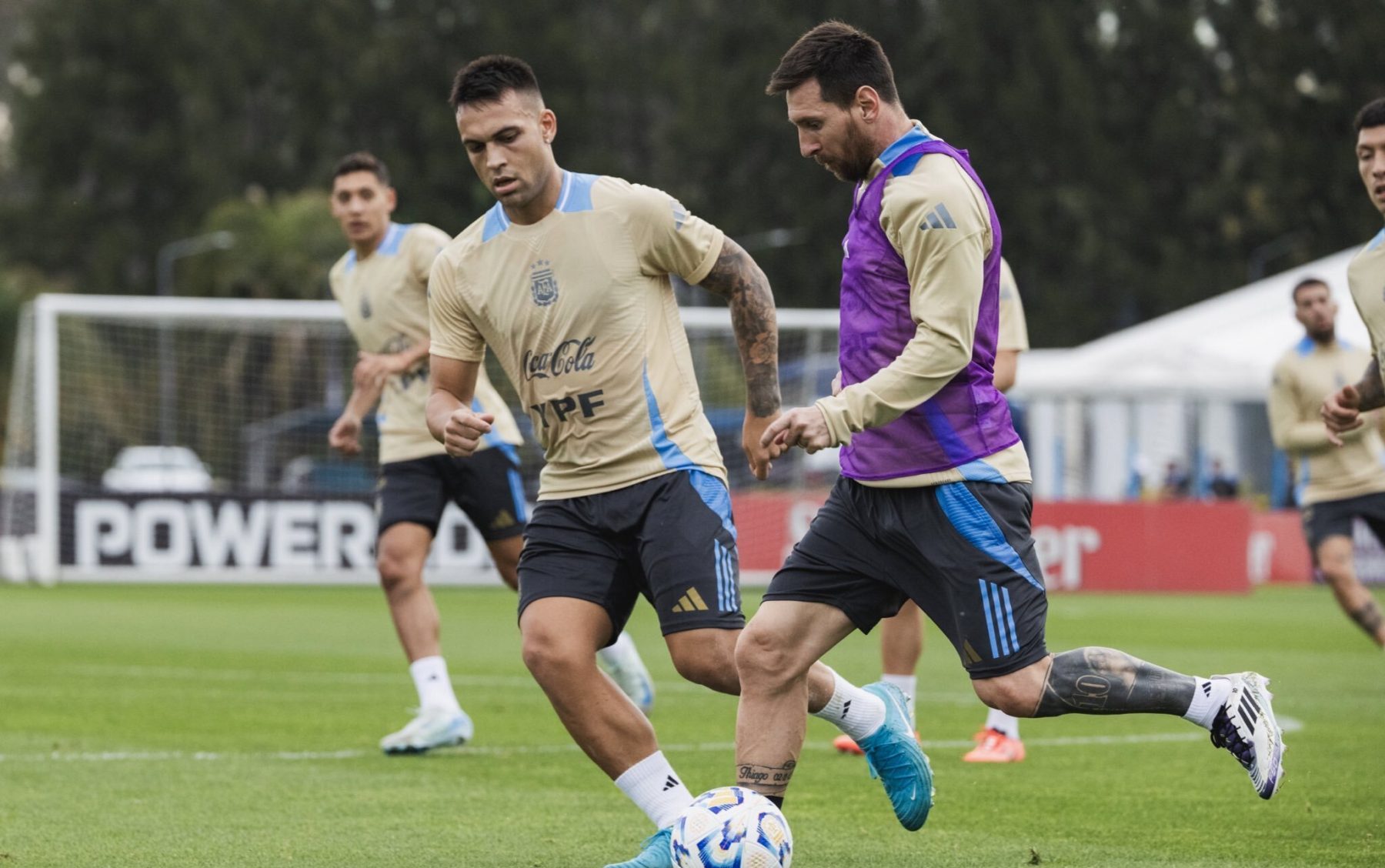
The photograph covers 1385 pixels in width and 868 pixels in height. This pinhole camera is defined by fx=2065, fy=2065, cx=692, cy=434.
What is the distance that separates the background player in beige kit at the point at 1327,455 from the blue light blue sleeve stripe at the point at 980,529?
6668 millimetres

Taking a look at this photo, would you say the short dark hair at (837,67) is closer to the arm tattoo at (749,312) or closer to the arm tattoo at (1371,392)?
the arm tattoo at (749,312)

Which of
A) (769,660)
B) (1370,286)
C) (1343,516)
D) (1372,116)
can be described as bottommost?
(1343,516)

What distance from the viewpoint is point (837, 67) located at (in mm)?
5656

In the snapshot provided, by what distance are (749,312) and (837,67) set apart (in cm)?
94

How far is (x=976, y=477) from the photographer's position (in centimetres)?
576

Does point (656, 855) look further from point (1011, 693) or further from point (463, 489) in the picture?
point (463, 489)

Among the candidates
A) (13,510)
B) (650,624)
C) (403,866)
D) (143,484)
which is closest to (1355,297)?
(403,866)

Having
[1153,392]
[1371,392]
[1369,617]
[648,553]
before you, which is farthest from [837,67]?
[1153,392]

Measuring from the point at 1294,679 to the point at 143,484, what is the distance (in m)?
30.0

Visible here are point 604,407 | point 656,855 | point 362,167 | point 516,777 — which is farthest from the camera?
point 362,167

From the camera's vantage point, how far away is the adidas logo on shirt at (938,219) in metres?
5.53

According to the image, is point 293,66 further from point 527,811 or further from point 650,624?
point 527,811

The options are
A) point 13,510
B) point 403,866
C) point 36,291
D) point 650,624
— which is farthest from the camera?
point 36,291

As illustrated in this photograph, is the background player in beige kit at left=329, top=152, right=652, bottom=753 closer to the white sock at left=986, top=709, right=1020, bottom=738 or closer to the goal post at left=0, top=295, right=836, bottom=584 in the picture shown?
the white sock at left=986, top=709, right=1020, bottom=738
